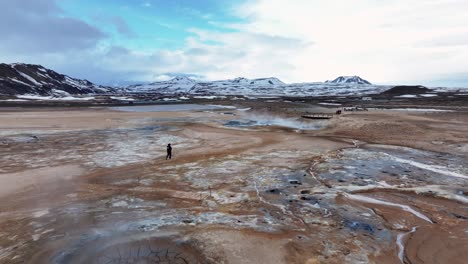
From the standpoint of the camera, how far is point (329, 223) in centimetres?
1199

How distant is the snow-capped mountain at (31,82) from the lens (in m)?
132

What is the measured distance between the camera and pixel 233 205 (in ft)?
45.5

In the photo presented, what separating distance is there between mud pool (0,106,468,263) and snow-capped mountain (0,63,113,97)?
5026 inches

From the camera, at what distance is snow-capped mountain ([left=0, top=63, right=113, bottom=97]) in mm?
132250

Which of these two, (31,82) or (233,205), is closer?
(233,205)

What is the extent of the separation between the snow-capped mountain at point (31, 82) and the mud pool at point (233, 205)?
128m

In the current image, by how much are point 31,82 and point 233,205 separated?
162 metres

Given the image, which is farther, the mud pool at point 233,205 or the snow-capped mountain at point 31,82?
the snow-capped mountain at point 31,82

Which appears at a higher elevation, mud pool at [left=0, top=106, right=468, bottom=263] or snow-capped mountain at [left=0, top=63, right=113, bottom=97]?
snow-capped mountain at [left=0, top=63, right=113, bottom=97]

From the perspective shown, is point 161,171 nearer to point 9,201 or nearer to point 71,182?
point 71,182

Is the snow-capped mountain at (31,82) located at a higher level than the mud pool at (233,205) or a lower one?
higher

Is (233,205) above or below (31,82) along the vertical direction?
below

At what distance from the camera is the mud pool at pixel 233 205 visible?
993cm

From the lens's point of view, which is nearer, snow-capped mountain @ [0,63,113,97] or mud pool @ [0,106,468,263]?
mud pool @ [0,106,468,263]
